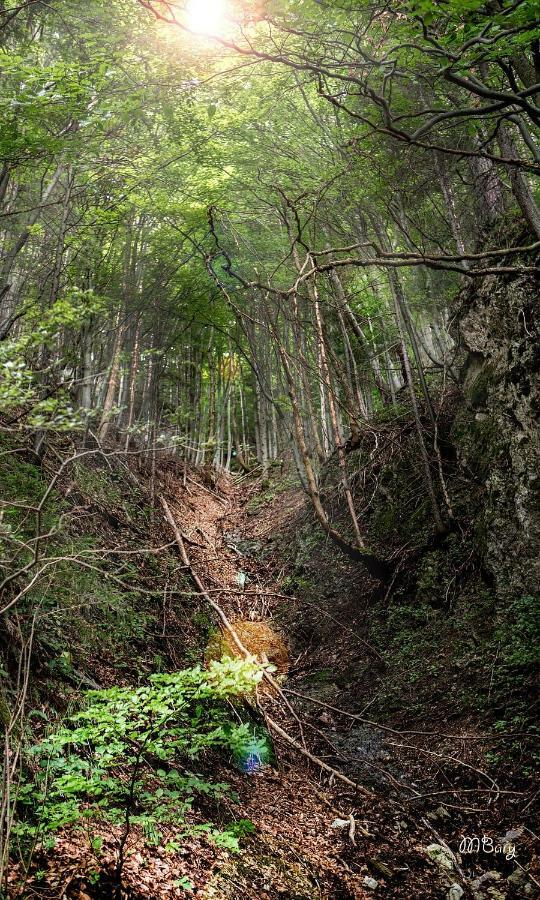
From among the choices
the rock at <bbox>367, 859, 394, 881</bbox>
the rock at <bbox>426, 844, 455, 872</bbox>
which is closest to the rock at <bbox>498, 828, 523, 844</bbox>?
the rock at <bbox>426, 844, 455, 872</bbox>

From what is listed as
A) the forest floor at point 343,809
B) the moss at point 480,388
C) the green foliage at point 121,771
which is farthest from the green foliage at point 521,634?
the green foliage at point 121,771

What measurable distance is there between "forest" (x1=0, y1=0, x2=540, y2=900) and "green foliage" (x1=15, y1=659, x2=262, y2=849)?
1.4 inches

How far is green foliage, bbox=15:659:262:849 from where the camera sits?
2.80 m

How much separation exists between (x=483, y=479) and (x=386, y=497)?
6.07ft

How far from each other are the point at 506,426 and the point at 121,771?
15.9 feet

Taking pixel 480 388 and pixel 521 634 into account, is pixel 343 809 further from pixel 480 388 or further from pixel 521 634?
pixel 480 388

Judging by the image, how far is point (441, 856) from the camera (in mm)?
3715

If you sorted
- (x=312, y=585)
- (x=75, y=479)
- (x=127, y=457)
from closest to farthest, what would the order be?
(x=75, y=479)
(x=312, y=585)
(x=127, y=457)

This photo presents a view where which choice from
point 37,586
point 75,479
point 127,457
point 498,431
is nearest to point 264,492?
point 127,457

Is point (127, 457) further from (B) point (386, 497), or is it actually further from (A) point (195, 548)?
(B) point (386, 497)

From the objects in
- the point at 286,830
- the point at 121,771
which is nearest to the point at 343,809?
the point at 286,830

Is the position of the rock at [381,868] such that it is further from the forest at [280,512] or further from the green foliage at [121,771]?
the green foliage at [121,771]

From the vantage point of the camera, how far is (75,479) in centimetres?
685

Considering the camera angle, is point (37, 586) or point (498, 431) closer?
point (37, 586)
